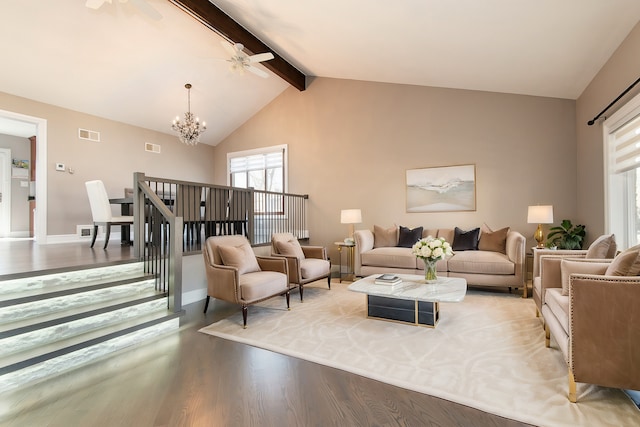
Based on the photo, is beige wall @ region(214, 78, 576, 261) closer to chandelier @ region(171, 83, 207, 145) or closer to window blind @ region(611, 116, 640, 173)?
window blind @ region(611, 116, 640, 173)

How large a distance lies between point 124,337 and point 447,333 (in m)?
2.97

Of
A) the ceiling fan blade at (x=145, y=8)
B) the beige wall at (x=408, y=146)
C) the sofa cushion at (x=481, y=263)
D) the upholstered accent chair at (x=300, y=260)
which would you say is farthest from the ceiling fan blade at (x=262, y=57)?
the sofa cushion at (x=481, y=263)

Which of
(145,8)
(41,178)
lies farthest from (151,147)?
(145,8)

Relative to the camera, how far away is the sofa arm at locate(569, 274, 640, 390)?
5.69 feet

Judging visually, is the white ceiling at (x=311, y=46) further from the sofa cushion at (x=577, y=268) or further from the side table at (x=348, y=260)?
the side table at (x=348, y=260)

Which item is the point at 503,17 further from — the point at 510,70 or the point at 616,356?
the point at 616,356

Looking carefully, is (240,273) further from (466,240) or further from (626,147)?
(626,147)

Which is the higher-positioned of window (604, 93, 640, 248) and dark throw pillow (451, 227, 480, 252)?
window (604, 93, 640, 248)

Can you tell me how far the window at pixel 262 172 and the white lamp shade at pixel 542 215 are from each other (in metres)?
4.47

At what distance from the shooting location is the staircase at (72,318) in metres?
2.24

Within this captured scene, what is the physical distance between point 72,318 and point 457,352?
321 centimetres

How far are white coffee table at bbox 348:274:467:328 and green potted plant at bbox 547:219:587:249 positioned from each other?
78.2 inches

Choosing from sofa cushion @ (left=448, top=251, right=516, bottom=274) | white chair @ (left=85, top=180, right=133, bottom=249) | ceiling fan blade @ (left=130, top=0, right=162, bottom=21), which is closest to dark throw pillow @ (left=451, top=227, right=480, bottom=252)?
sofa cushion @ (left=448, top=251, right=516, bottom=274)

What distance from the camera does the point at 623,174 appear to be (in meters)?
3.55
